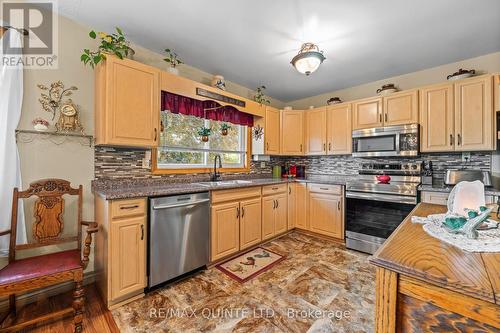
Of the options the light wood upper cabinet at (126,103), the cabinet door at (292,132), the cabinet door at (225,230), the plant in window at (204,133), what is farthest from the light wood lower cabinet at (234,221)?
the cabinet door at (292,132)

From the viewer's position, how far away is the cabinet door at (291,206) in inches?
138

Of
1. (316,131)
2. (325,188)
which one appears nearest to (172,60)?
(316,131)

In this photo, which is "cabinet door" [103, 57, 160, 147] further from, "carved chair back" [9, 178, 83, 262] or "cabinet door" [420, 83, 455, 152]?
"cabinet door" [420, 83, 455, 152]

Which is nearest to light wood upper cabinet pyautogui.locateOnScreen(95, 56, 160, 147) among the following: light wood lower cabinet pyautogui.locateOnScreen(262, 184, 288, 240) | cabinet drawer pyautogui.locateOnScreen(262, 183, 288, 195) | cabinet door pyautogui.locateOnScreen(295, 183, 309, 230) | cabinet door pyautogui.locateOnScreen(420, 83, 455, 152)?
cabinet drawer pyautogui.locateOnScreen(262, 183, 288, 195)

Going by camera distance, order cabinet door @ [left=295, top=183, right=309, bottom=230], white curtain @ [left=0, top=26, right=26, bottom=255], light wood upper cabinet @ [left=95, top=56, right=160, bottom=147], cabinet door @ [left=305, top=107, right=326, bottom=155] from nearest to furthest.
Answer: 1. white curtain @ [left=0, top=26, right=26, bottom=255]
2. light wood upper cabinet @ [left=95, top=56, right=160, bottom=147]
3. cabinet door @ [left=295, top=183, right=309, bottom=230]
4. cabinet door @ [left=305, top=107, right=326, bottom=155]

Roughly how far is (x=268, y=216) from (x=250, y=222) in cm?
38

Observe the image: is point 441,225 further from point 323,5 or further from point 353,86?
point 353,86

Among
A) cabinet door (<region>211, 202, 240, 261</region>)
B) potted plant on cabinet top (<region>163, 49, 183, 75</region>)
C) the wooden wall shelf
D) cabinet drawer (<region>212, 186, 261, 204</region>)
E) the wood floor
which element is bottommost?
the wood floor

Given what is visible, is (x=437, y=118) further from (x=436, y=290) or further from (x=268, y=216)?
(x=436, y=290)

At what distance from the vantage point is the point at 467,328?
60cm

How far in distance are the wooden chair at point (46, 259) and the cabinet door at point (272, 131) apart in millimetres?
2557

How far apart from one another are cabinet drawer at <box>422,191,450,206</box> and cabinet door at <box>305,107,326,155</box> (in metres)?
1.50

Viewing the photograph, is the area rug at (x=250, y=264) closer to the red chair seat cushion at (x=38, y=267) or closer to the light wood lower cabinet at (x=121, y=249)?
the light wood lower cabinet at (x=121, y=249)

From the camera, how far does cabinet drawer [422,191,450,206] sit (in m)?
2.36
